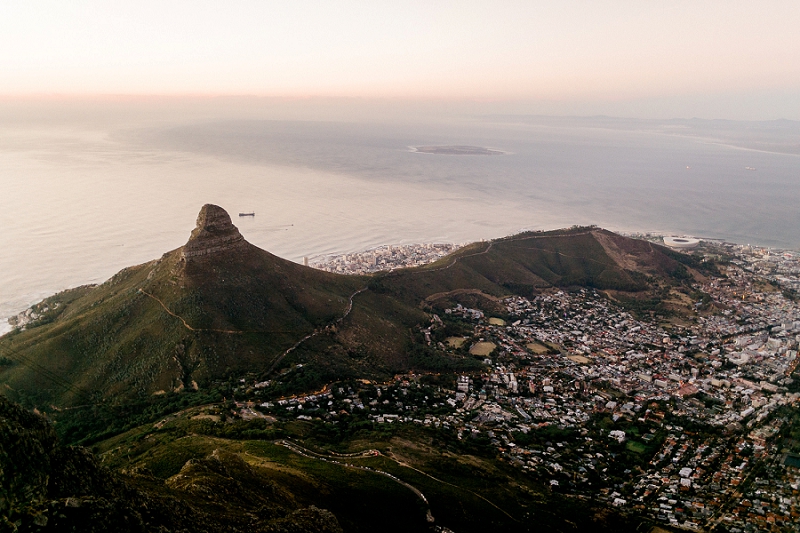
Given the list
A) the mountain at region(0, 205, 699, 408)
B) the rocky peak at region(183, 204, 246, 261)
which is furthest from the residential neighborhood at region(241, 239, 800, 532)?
the rocky peak at region(183, 204, 246, 261)

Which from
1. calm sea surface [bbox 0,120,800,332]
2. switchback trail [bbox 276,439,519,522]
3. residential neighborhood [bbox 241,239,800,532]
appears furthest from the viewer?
calm sea surface [bbox 0,120,800,332]

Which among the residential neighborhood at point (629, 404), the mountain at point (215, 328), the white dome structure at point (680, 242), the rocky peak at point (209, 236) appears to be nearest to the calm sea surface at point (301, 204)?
the white dome structure at point (680, 242)

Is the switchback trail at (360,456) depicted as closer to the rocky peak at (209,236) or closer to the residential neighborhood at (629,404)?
the residential neighborhood at (629,404)

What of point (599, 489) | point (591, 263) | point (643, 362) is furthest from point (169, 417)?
point (591, 263)

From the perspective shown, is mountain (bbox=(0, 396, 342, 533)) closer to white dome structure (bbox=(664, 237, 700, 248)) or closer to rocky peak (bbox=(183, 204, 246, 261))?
rocky peak (bbox=(183, 204, 246, 261))

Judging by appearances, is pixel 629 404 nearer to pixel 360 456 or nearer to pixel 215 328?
pixel 360 456

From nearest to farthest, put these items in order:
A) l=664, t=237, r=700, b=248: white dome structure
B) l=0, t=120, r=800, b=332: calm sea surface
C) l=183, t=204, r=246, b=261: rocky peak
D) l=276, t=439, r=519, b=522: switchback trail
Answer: l=276, t=439, r=519, b=522: switchback trail → l=183, t=204, r=246, b=261: rocky peak → l=0, t=120, r=800, b=332: calm sea surface → l=664, t=237, r=700, b=248: white dome structure
